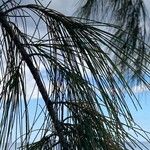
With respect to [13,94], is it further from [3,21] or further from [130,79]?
[130,79]

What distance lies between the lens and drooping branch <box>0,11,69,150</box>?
0.63 meters

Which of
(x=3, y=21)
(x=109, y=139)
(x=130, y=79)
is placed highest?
(x=130, y=79)

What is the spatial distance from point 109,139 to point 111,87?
0.22 ft

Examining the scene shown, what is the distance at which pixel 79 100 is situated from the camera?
0.63 meters

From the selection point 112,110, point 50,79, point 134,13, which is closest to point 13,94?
point 50,79

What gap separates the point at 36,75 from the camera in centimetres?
66

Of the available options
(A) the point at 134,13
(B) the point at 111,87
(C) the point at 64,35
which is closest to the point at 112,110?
(B) the point at 111,87

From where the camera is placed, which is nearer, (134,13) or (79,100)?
(79,100)

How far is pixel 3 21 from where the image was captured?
690 millimetres

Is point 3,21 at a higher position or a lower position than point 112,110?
higher

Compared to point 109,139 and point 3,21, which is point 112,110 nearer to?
point 109,139

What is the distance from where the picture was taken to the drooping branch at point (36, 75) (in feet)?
2.07

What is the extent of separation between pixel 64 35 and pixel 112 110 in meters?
A: 0.14

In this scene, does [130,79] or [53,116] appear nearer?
[53,116]
